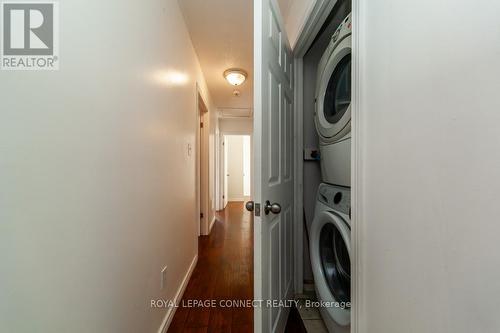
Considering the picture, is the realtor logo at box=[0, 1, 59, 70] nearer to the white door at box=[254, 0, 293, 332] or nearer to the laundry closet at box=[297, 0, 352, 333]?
the white door at box=[254, 0, 293, 332]

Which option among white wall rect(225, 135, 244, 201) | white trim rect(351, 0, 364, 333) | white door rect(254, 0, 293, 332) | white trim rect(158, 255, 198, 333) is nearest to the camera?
white trim rect(351, 0, 364, 333)

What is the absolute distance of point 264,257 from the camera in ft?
3.01

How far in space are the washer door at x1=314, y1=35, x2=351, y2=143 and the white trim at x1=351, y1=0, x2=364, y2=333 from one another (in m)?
0.26

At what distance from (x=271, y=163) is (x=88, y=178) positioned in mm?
745

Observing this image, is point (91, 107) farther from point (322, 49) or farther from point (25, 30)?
point (322, 49)

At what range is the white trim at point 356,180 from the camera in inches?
28.4

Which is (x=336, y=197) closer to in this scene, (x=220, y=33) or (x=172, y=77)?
(x=172, y=77)

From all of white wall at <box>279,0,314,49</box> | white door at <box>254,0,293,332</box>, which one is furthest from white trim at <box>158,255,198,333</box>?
white wall at <box>279,0,314,49</box>

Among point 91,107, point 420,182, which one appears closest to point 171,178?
point 91,107

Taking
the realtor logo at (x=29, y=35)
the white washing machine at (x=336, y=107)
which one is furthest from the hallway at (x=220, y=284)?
the realtor logo at (x=29, y=35)

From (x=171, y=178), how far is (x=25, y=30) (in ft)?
3.46

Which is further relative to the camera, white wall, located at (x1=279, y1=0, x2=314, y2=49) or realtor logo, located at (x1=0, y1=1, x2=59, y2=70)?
white wall, located at (x1=279, y1=0, x2=314, y2=49)

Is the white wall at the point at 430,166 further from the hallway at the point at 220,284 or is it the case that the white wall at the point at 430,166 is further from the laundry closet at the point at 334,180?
the hallway at the point at 220,284

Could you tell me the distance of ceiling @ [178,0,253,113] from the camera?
164cm
